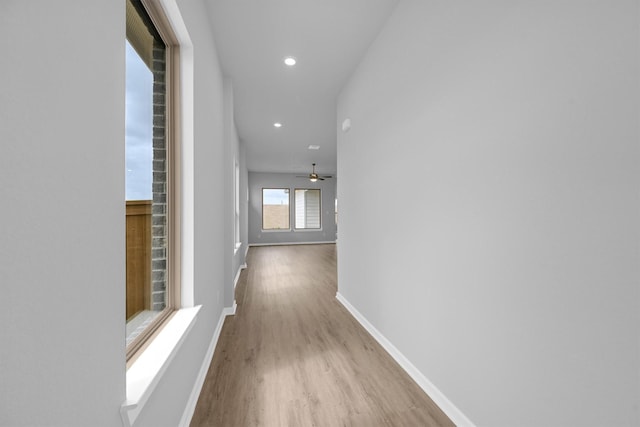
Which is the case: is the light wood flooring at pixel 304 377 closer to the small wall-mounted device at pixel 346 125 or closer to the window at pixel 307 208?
the small wall-mounted device at pixel 346 125

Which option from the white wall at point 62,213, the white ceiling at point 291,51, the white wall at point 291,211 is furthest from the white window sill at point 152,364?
the white wall at point 291,211

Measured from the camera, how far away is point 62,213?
1.95 feet

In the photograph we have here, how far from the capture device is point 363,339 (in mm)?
2609

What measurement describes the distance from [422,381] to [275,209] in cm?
946

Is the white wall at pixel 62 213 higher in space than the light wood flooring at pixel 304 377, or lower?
higher

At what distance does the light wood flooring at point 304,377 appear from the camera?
161 cm

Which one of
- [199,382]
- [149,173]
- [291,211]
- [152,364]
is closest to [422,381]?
[199,382]

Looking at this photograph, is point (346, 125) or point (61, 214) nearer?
point (61, 214)

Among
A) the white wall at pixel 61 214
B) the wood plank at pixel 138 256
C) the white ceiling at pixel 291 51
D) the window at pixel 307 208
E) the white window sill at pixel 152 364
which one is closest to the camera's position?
the white wall at pixel 61 214

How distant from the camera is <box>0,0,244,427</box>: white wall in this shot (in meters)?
0.47

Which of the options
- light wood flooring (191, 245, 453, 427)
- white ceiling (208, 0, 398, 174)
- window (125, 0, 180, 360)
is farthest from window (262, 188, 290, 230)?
window (125, 0, 180, 360)

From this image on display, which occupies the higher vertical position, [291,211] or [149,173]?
[149,173]

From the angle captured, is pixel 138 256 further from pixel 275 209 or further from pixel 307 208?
pixel 307 208

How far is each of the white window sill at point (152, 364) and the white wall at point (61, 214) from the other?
0.19 ft
